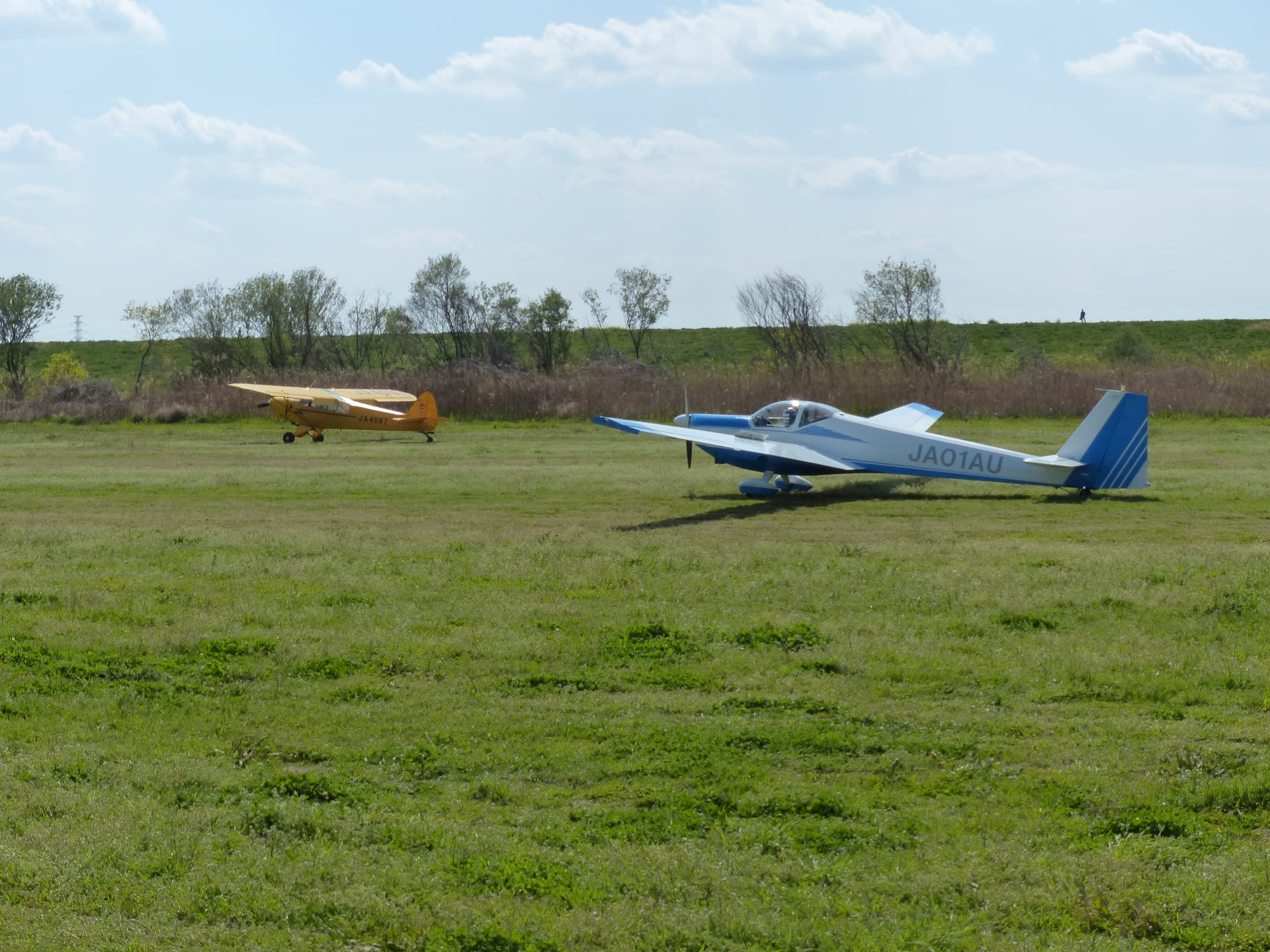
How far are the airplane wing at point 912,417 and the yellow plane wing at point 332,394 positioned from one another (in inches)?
601

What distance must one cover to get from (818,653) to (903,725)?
1508mm

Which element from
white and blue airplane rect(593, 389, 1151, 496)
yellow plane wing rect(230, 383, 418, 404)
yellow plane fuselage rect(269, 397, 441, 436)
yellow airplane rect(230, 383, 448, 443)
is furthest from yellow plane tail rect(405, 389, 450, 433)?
white and blue airplane rect(593, 389, 1151, 496)

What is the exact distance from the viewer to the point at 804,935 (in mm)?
3926

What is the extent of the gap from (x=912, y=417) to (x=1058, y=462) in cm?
545

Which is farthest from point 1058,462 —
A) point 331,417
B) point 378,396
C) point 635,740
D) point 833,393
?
point 378,396

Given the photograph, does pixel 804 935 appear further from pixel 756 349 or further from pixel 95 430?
pixel 756 349

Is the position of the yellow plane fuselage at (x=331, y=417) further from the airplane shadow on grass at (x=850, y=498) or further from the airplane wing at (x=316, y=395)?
the airplane shadow on grass at (x=850, y=498)

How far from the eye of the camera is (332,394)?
3247 cm

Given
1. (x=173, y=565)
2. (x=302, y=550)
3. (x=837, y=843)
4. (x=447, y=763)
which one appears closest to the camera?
(x=837, y=843)

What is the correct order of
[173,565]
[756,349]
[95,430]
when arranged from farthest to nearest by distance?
[756,349]
[95,430]
[173,565]

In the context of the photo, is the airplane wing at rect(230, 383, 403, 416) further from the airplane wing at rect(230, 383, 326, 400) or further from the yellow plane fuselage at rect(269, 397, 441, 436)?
the yellow plane fuselage at rect(269, 397, 441, 436)

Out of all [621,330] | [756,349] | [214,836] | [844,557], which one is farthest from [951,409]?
[621,330]

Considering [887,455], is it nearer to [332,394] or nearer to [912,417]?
[912,417]

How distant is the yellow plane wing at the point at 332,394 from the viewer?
106 ft
